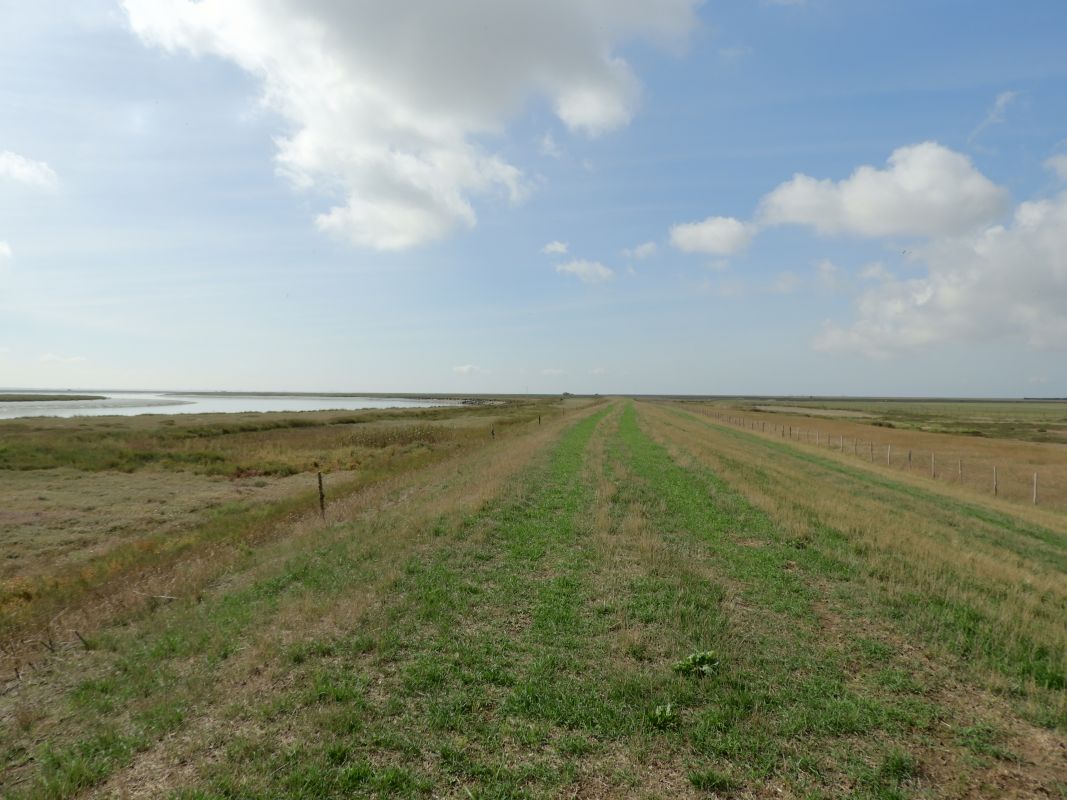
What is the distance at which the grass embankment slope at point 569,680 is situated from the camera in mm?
4457

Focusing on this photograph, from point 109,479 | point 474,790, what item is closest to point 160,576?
point 474,790

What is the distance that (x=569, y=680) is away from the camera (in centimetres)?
583

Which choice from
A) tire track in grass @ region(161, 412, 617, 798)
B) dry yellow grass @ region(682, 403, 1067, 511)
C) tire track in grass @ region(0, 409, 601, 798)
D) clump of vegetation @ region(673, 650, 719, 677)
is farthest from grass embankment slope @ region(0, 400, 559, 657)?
dry yellow grass @ region(682, 403, 1067, 511)

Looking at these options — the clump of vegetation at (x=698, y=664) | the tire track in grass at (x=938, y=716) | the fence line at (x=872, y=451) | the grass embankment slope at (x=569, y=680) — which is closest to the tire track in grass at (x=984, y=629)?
the grass embankment slope at (x=569, y=680)

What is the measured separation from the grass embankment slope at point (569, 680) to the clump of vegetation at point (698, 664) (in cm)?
4

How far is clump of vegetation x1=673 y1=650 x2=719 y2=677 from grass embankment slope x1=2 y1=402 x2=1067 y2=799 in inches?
1.4

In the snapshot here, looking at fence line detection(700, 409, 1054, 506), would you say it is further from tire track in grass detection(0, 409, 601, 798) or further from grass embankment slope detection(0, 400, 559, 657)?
tire track in grass detection(0, 409, 601, 798)

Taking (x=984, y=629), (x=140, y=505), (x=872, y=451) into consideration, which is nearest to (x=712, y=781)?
(x=984, y=629)

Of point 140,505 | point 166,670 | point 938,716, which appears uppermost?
point 938,716

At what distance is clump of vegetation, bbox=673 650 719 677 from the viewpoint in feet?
19.4

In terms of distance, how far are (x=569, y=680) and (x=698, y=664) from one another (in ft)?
5.05

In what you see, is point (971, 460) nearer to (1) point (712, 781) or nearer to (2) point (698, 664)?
(2) point (698, 664)

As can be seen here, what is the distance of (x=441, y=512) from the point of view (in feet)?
45.5

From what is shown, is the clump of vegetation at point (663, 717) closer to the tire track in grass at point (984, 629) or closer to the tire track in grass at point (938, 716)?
the tire track in grass at point (938, 716)
